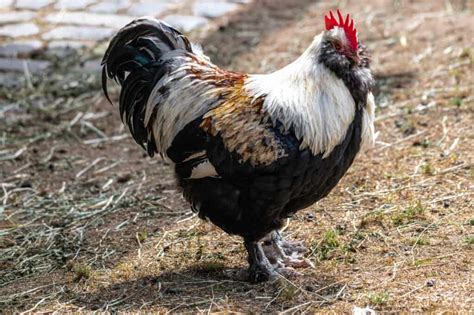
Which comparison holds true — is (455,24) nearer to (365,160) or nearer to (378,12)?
(378,12)

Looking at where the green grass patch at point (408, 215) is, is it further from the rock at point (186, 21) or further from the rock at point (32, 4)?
the rock at point (32, 4)

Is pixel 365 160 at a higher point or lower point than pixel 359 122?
lower

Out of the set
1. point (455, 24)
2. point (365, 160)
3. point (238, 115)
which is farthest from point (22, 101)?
point (455, 24)

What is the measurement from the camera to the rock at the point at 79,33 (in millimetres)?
9523

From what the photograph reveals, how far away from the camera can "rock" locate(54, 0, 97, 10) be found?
10211 mm

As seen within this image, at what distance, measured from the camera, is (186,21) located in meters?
9.84

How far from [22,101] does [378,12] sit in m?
4.39

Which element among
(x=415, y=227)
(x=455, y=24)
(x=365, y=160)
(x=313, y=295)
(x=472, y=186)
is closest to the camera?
(x=313, y=295)

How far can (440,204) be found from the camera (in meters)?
5.55

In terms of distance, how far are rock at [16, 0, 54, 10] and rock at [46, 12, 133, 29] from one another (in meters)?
0.34

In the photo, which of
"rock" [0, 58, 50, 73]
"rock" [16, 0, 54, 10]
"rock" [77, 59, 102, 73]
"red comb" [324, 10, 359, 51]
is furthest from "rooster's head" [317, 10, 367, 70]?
"rock" [16, 0, 54, 10]

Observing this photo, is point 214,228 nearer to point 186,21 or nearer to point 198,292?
point 198,292

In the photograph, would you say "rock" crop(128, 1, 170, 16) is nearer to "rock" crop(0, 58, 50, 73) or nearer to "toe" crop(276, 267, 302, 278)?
"rock" crop(0, 58, 50, 73)

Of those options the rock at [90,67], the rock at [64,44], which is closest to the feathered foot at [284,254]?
the rock at [90,67]
